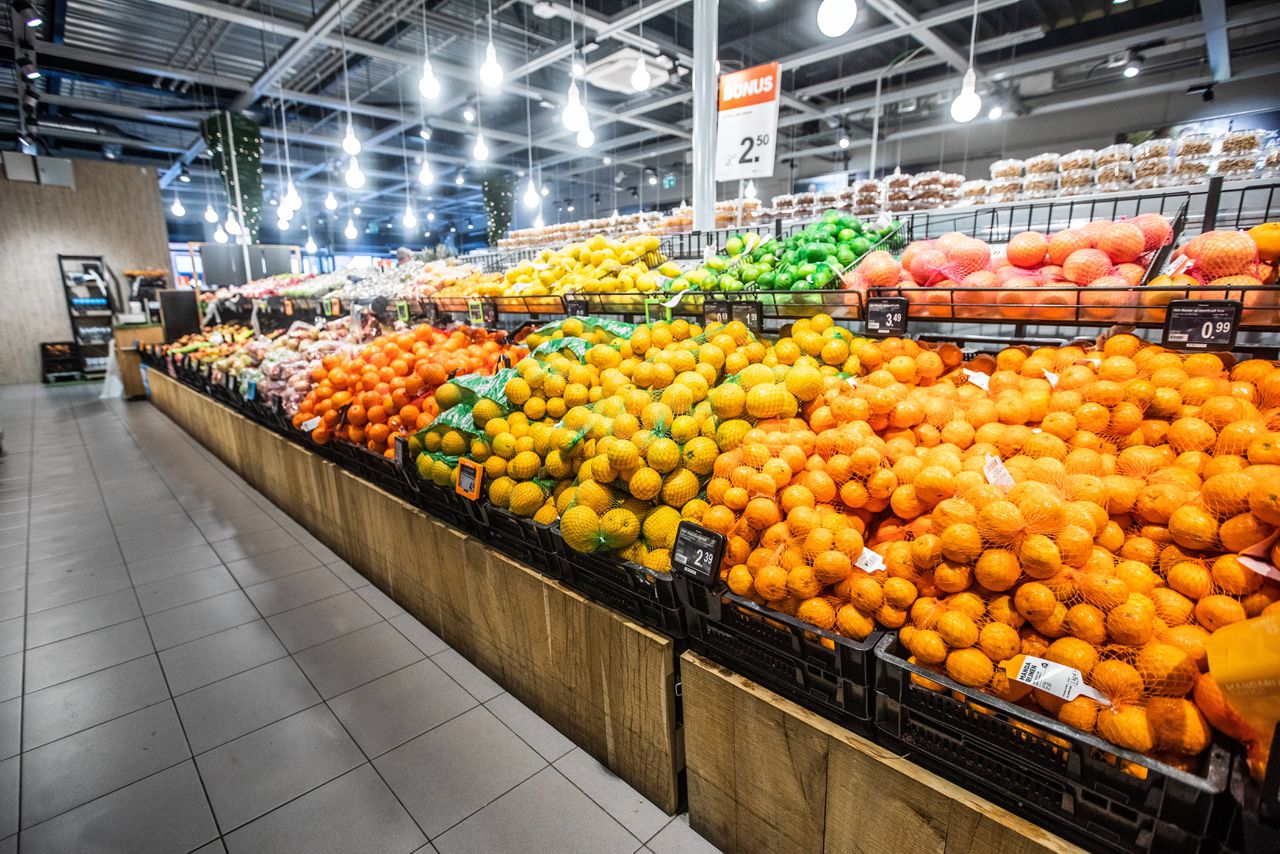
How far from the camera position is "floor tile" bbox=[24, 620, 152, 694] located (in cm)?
245

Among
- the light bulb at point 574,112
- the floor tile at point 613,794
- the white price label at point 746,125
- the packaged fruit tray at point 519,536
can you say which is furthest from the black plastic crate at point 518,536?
the light bulb at point 574,112

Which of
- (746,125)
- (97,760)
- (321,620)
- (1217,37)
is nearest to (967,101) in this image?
(746,125)

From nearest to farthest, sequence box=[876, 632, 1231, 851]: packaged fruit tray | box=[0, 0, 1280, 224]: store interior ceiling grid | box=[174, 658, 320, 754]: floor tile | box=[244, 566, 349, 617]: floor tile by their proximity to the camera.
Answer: box=[876, 632, 1231, 851]: packaged fruit tray, box=[174, 658, 320, 754]: floor tile, box=[244, 566, 349, 617]: floor tile, box=[0, 0, 1280, 224]: store interior ceiling grid

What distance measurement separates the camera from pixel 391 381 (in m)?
2.93

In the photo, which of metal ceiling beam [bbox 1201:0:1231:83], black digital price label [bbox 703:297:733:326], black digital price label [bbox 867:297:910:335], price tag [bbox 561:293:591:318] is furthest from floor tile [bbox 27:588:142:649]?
metal ceiling beam [bbox 1201:0:1231:83]

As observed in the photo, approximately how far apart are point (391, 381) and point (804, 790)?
99.9 inches

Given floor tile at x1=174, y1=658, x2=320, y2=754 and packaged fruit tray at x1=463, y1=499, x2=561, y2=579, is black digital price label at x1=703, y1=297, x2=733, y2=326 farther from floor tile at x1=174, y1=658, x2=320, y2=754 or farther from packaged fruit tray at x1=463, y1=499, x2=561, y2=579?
floor tile at x1=174, y1=658, x2=320, y2=754

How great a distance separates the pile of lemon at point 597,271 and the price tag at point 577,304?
0.05 metres

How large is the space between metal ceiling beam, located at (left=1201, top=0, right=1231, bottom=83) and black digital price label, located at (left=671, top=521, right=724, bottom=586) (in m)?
9.01

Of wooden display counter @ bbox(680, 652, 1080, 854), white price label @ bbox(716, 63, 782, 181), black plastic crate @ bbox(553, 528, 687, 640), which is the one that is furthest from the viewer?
white price label @ bbox(716, 63, 782, 181)

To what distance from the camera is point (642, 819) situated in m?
1.69

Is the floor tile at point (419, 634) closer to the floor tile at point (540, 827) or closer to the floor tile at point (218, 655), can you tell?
the floor tile at point (218, 655)

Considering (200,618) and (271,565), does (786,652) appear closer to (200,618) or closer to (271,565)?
(200,618)

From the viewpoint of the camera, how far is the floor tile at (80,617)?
108 inches
